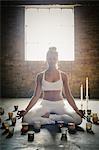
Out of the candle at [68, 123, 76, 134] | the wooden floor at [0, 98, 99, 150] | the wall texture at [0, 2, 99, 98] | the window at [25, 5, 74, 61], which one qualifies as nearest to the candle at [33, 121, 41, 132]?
the wooden floor at [0, 98, 99, 150]

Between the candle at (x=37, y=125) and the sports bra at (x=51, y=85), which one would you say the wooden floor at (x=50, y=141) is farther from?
the sports bra at (x=51, y=85)

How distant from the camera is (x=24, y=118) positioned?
373cm

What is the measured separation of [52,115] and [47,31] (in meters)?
3.47

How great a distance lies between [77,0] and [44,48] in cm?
193

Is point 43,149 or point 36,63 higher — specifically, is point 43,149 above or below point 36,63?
below

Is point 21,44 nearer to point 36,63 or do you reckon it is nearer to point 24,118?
point 36,63

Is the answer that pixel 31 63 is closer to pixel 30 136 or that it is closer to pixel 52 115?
pixel 52 115

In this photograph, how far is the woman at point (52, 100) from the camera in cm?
373

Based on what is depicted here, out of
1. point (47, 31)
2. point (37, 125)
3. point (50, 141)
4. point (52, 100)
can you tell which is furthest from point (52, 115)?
point (47, 31)

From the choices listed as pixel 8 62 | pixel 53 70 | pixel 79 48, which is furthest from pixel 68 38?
pixel 53 70

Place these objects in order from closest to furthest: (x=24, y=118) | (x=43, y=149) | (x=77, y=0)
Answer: (x=43, y=149)
(x=24, y=118)
(x=77, y=0)

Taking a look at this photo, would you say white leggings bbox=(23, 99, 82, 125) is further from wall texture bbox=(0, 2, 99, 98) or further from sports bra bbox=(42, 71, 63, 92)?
wall texture bbox=(0, 2, 99, 98)

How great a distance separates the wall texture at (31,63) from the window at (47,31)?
12cm

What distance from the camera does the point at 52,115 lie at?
3.81m
